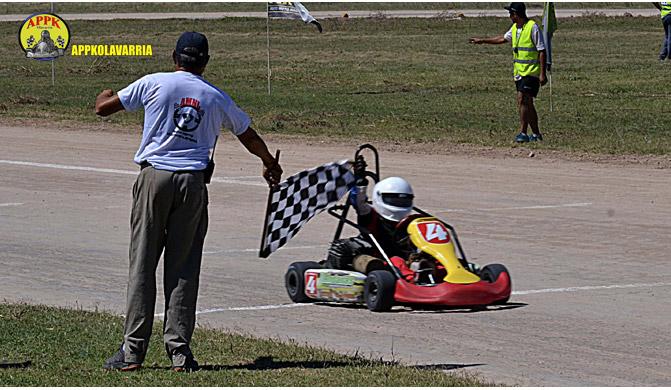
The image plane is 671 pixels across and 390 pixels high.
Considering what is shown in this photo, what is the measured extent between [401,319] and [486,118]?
15821 millimetres

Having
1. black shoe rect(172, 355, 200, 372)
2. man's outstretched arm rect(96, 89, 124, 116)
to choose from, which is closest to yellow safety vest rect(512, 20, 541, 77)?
man's outstretched arm rect(96, 89, 124, 116)

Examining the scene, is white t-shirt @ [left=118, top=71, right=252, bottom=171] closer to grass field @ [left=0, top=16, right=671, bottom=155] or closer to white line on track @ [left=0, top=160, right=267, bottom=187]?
white line on track @ [left=0, top=160, right=267, bottom=187]

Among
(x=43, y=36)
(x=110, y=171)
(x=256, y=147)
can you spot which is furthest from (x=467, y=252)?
(x=43, y=36)

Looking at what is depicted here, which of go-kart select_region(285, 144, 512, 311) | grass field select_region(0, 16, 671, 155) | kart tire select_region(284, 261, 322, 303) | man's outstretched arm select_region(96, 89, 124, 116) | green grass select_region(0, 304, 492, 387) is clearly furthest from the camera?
grass field select_region(0, 16, 671, 155)

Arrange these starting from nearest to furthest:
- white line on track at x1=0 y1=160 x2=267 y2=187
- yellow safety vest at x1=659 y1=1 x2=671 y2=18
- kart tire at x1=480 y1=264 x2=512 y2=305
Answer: kart tire at x1=480 y1=264 x2=512 y2=305
white line on track at x1=0 y1=160 x2=267 y2=187
yellow safety vest at x1=659 y1=1 x2=671 y2=18

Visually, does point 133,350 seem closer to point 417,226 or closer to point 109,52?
point 417,226

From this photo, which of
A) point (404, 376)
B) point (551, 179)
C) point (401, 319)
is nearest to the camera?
point (404, 376)

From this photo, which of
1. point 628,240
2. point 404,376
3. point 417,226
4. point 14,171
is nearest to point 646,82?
point 14,171

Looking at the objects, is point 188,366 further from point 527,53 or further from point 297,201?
point 527,53

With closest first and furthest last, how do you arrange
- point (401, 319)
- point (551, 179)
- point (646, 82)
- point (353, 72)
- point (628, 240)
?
1. point (401, 319)
2. point (628, 240)
3. point (551, 179)
4. point (646, 82)
5. point (353, 72)

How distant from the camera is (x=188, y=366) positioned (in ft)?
26.4

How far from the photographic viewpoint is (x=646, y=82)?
105ft

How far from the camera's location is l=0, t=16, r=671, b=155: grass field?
24031 millimetres

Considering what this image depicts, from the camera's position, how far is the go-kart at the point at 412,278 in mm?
9797
